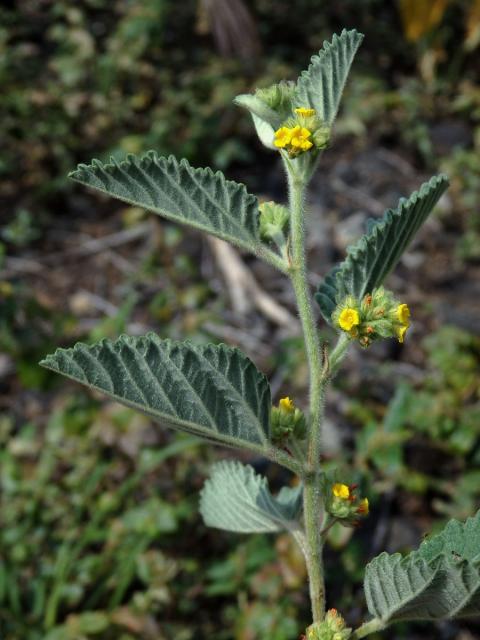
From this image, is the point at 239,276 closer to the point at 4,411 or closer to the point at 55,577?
the point at 4,411

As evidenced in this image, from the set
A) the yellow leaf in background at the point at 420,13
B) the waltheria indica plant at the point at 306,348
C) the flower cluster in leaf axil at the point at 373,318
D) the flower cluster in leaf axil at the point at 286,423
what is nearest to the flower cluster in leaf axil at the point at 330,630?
the waltheria indica plant at the point at 306,348

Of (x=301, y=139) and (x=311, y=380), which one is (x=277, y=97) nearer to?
(x=301, y=139)

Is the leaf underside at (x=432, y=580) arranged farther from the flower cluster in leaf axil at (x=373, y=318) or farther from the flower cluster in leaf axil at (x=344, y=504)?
the flower cluster in leaf axil at (x=373, y=318)

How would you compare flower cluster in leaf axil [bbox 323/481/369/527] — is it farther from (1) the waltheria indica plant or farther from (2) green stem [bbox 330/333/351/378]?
(2) green stem [bbox 330/333/351/378]

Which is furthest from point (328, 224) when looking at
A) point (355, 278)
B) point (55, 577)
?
point (355, 278)

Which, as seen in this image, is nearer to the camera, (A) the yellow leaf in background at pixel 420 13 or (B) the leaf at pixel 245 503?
(B) the leaf at pixel 245 503

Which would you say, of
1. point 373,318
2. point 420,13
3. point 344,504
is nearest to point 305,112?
point 373,318
